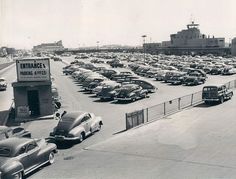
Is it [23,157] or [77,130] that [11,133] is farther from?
[23,157]

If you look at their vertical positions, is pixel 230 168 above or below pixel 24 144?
below

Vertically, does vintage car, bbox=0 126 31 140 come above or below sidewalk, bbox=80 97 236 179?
above

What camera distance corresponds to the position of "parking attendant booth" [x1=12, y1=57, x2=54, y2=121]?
98.1 feet

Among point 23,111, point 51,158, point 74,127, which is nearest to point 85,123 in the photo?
point 74,127

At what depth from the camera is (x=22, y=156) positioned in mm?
16016

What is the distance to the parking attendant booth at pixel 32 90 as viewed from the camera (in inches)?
1177

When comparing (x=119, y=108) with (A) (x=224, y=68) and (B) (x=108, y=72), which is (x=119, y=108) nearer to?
(B) (x=108, y=72)

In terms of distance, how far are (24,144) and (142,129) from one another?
389 inches

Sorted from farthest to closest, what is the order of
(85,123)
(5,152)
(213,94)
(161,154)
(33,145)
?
(213,94), (85,123), (161,154), (33,145), (5,152)

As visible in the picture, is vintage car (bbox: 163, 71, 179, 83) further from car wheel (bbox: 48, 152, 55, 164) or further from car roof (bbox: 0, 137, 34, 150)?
car roof (bbox: 0, 137, 34, 150)

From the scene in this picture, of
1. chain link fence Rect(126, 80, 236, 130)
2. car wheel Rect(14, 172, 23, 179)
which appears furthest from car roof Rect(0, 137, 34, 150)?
chain link fence Rect(126, 80, 236, 130)

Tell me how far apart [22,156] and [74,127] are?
6.01 m

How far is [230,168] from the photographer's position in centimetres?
1633

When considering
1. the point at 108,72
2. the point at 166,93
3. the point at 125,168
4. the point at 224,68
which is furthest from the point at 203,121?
the point at 224,68
